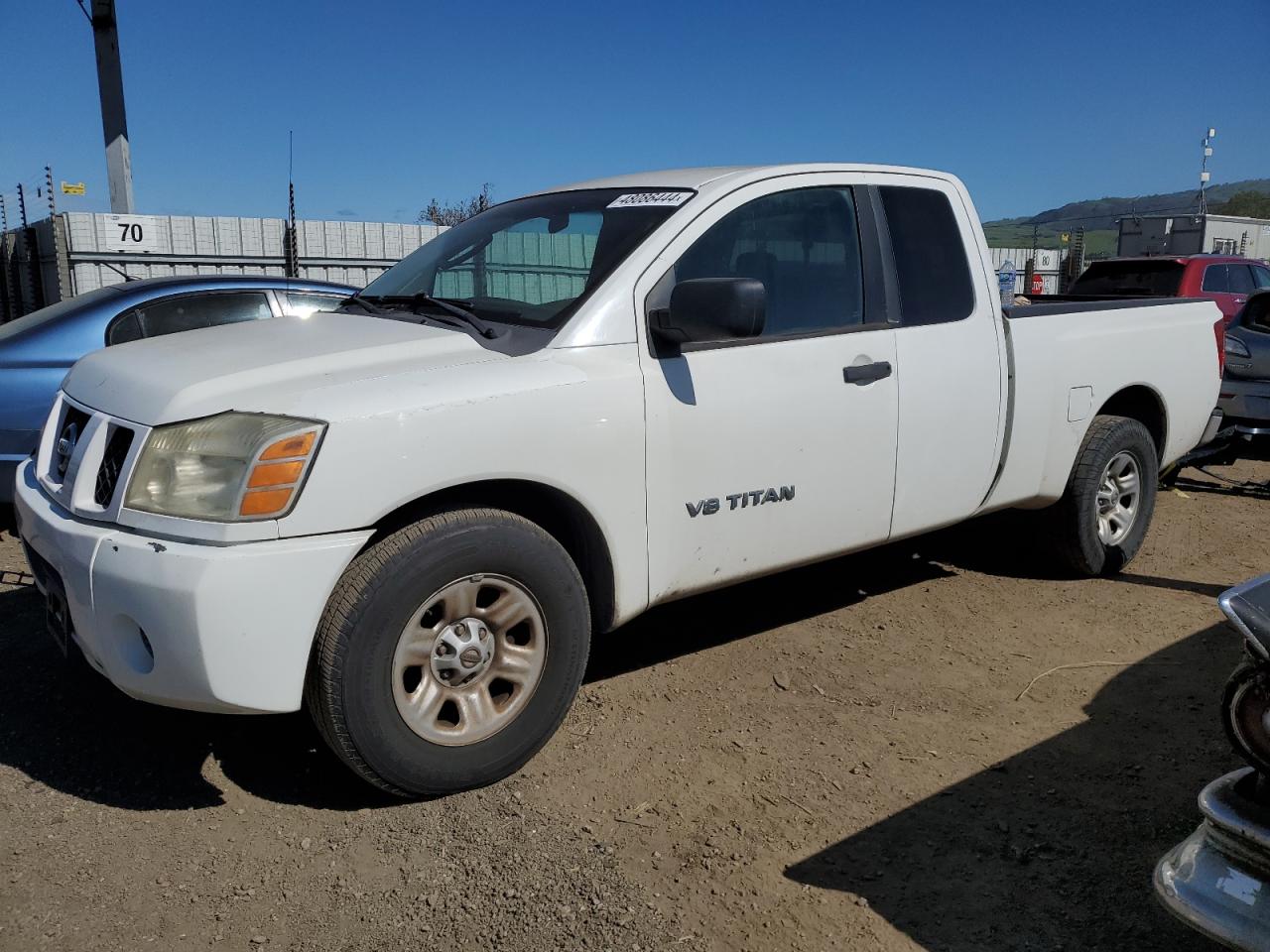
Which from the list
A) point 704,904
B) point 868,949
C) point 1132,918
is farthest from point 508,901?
point 1132,918

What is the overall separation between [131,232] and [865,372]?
12396 mm

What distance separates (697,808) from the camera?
311 cm

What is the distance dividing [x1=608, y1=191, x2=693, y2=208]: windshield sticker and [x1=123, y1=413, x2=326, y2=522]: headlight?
5.11ft

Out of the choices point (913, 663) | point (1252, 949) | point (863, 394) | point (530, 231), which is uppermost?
point (530, 231)

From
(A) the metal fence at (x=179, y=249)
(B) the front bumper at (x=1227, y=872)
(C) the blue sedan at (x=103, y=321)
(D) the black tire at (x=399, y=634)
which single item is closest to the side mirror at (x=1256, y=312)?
(C) the blue sedan at (x=103, y=321)

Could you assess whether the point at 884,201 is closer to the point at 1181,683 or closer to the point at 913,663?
the point at 913,663

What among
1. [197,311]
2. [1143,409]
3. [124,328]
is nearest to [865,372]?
[1143,409]

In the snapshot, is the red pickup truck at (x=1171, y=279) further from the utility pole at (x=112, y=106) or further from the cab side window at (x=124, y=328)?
the utility pole at (x=112, y=106)

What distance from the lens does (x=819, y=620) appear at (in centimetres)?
472

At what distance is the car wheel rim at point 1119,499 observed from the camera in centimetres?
520

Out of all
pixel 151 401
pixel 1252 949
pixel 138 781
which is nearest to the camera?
pixel 1252 949

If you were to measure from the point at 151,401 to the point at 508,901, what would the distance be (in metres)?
1.67

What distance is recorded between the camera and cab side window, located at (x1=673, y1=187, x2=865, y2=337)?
3.68 metres

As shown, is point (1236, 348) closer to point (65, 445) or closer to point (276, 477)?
point (276, 477)
